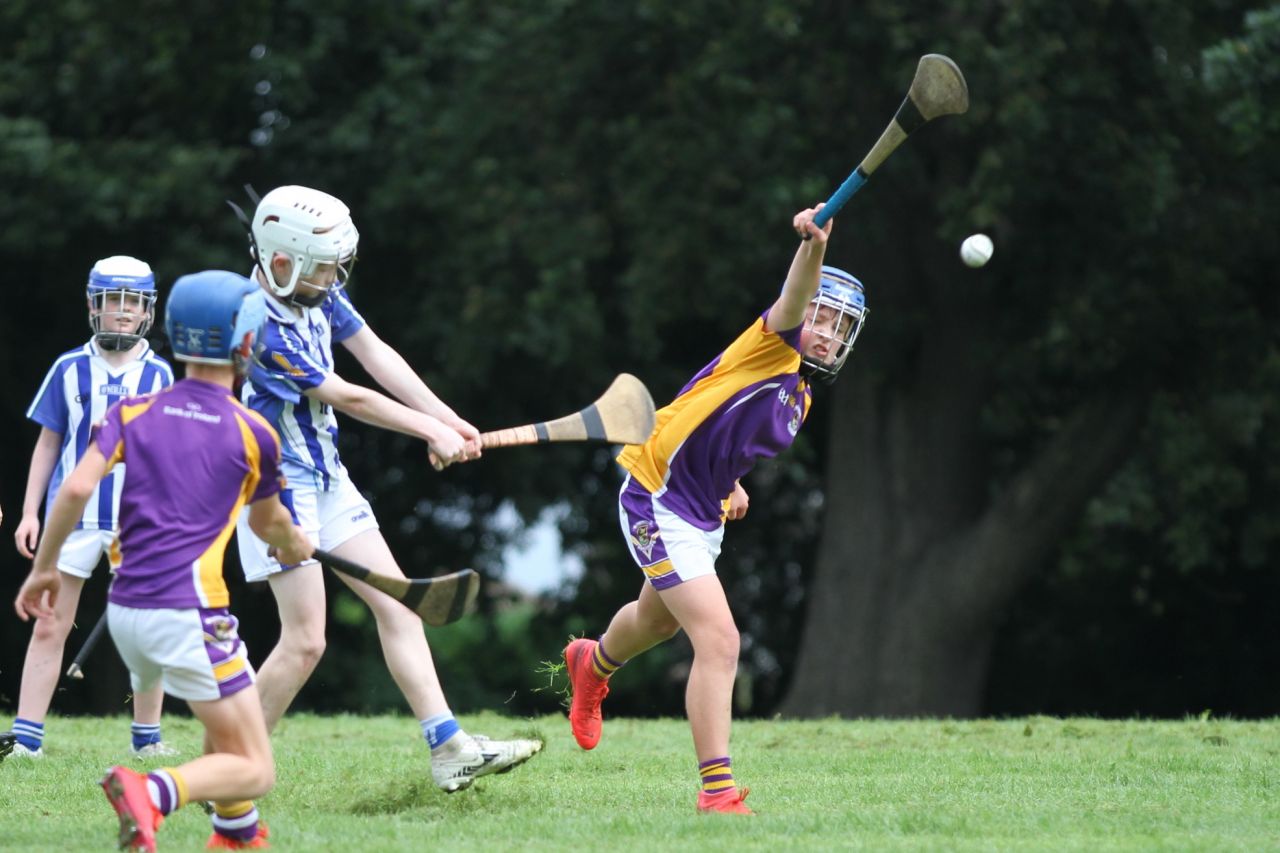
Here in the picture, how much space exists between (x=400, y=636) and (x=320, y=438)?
78 cm

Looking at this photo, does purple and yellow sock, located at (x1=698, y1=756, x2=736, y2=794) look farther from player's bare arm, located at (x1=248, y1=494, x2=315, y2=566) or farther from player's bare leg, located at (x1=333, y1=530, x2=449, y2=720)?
player's bare arm, located at (x1=248, y1=494, x2=315, y2=566)

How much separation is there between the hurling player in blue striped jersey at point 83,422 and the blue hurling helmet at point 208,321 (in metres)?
2.78

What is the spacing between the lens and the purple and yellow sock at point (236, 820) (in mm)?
5574

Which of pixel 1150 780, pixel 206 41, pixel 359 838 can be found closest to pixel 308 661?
pixel 359 838

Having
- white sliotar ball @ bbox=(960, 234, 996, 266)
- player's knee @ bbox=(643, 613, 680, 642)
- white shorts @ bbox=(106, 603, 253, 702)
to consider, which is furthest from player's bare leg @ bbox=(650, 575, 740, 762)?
white sliotar ball @ bbox=(960, 234, 996, 266)

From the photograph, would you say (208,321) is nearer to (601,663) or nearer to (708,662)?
(708,662)

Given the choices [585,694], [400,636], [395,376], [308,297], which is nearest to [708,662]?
[400,636]

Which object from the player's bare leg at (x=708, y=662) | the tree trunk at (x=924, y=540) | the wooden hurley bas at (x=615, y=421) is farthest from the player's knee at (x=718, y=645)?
the tree trunk at (x=924, y=540)

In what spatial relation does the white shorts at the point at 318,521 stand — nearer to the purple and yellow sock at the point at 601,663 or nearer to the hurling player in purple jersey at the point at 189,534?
the hurling player in purple jersey at the point at 189,534

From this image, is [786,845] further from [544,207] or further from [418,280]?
[418,280]

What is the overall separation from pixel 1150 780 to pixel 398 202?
40.0ft

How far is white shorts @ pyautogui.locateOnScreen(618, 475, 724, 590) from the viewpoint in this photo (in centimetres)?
663

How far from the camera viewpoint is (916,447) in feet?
58.6

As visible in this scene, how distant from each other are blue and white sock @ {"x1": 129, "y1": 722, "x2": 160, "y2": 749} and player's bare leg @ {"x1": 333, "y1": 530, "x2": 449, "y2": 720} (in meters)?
2.12
